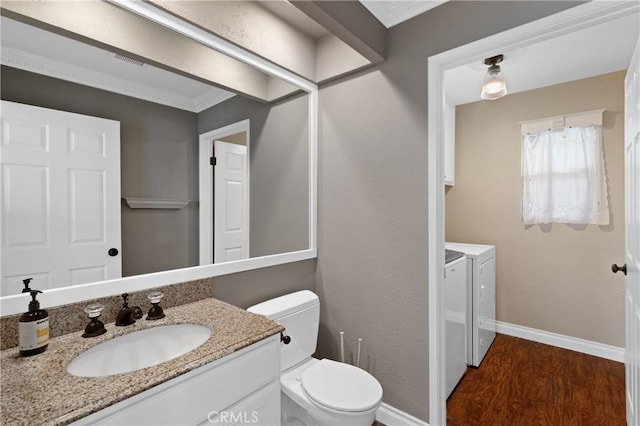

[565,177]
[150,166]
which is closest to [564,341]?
[565,177]

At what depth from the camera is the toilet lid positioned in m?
1.33

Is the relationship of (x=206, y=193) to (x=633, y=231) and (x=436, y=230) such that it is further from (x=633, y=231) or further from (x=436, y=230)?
(x=633, y=231)

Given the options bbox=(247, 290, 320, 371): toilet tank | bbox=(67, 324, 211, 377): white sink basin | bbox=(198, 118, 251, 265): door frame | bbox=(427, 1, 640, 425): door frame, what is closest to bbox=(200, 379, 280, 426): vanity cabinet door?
bbox=(67, 324, 211, 377): white sink basin

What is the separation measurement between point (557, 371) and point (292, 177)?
8.44 ft

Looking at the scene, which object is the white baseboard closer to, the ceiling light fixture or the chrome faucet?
the ceiling light fixture

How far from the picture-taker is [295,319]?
5.50 ft

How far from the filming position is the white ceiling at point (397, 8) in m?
1.55

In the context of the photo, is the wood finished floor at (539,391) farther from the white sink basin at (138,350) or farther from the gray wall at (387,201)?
the white sink basin at (138,350)

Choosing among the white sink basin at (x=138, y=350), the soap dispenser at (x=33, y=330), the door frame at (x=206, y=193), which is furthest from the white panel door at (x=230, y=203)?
the soap dispenser at (x=33, y=330)

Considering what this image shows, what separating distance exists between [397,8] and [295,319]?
183 cm

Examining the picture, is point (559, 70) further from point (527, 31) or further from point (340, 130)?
point (340, 130)

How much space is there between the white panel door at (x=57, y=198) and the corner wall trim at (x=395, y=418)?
5.31 feet

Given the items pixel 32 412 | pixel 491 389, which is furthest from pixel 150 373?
pixel 491 389

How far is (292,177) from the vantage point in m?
2.01
